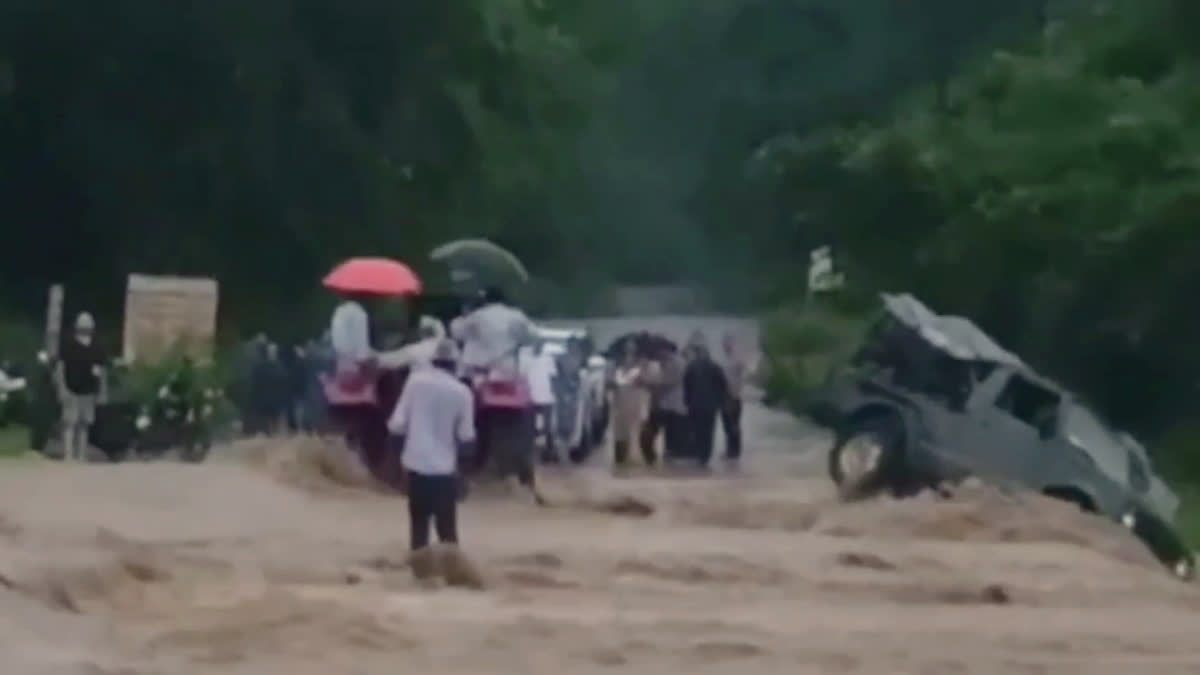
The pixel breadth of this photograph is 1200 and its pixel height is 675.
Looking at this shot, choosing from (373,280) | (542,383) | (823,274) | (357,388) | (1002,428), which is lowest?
(1002,428)

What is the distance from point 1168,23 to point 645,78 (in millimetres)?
59398

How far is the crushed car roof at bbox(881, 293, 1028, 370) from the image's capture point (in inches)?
1143

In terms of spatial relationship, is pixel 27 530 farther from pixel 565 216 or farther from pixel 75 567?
pixel 565 216

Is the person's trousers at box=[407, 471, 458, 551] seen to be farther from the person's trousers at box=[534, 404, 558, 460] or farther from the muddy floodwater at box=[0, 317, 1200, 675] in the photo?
the person's trousers at box=[534, 404, 558, 460]

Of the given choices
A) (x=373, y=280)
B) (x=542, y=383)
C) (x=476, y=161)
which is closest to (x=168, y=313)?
(x=373, y=280)

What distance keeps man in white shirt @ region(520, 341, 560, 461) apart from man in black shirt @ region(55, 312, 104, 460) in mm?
3763

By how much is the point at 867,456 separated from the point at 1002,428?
1640mm

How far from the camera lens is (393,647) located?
Answer: 54.1 ft

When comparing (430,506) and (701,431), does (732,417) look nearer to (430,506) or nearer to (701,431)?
(701,431)

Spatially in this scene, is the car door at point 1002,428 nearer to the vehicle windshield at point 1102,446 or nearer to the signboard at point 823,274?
the vehicle windshield at point 1102,446

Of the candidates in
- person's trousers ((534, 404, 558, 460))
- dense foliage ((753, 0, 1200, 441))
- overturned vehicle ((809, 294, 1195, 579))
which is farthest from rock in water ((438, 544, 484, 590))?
dense foliage ((753, 0, 1200, 441))

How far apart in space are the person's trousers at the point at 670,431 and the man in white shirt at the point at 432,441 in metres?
15.4

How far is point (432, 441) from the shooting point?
19984 mm

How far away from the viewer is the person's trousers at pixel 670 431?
119ft
